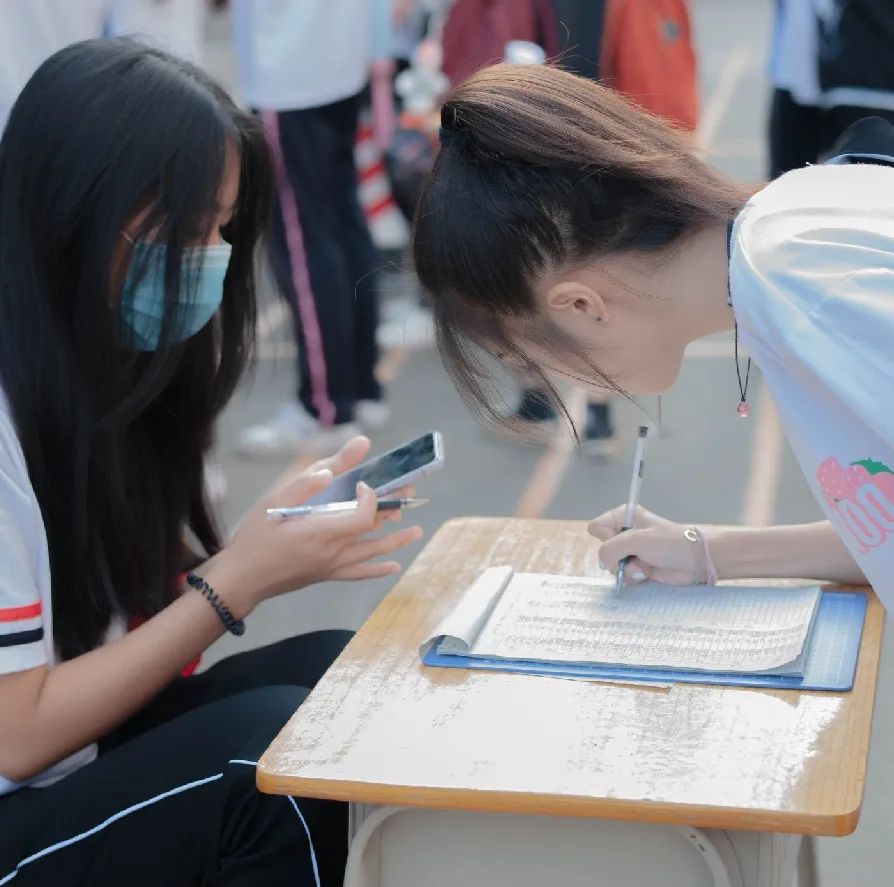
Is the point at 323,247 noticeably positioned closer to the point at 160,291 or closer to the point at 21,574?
the point at 160,291

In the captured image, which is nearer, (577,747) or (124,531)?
(577,747)

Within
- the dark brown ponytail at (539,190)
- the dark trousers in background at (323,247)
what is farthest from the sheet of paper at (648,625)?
the dark trousers in background at (323,247)

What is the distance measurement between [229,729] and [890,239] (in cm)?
81

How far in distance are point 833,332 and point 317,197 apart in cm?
271

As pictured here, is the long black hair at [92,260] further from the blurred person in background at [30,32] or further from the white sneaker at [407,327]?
the white sneaker at [407,327]

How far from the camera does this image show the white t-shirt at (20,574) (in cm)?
141

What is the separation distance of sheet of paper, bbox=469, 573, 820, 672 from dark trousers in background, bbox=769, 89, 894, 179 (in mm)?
2175

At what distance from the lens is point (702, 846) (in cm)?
117

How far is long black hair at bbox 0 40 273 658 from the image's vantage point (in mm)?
1538

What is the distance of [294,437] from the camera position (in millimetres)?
3795

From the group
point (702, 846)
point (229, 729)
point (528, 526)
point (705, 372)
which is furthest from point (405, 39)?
point (702, 846)

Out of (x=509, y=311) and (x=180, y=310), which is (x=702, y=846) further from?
(x=180, y=310)

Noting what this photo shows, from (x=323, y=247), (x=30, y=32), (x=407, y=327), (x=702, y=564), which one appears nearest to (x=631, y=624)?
(x=702, y=564)

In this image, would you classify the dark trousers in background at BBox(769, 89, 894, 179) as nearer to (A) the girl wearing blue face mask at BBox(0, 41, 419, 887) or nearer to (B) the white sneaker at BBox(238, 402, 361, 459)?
(B) the white sneaker at BBox(238, 402, 361, 459)
